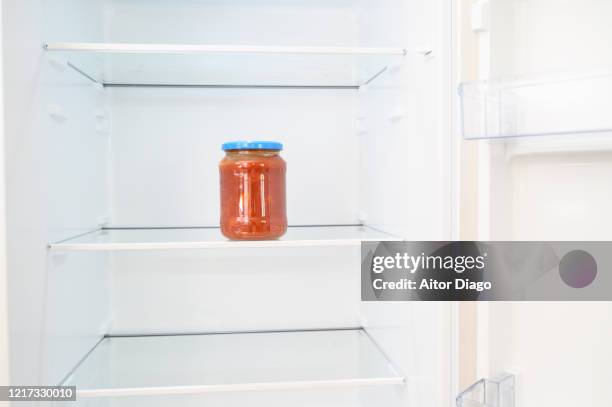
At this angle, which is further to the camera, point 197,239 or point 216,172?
point 216,172

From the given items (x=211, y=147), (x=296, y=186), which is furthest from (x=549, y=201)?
(x=211, y=147)

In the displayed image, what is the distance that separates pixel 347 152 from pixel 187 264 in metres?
0.55

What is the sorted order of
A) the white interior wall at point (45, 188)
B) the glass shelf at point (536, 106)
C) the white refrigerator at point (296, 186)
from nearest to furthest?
the glass shelf at point (536, 106), the white refrigerator at point (296, 186), the white interior wall at point (45, 188)

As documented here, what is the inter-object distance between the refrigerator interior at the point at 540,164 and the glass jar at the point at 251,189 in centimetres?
41

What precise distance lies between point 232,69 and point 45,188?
2.04 ft

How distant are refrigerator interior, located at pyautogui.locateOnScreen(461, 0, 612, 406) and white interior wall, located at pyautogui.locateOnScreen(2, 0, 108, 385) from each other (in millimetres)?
724

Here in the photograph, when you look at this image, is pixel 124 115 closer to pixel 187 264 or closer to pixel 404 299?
pixel 187 264

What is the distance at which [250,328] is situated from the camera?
160cm

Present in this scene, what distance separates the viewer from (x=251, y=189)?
1161 millimetres

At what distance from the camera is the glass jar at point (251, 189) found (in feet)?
3.81

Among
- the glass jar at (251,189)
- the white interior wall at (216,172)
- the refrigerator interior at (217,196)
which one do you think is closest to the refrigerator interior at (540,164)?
the refrigerator interior at (217,196)

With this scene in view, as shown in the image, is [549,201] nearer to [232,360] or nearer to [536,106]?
[536,106]

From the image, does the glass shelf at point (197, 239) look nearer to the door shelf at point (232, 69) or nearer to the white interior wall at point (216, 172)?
the white interior wall at point (216, 172)

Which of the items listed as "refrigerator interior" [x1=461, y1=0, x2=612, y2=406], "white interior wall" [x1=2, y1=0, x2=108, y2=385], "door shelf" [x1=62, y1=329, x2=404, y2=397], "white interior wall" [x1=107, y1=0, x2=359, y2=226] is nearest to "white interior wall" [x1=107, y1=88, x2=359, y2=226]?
"white interior wall" [x1=107, y1=0, x2=359, y2=226]
